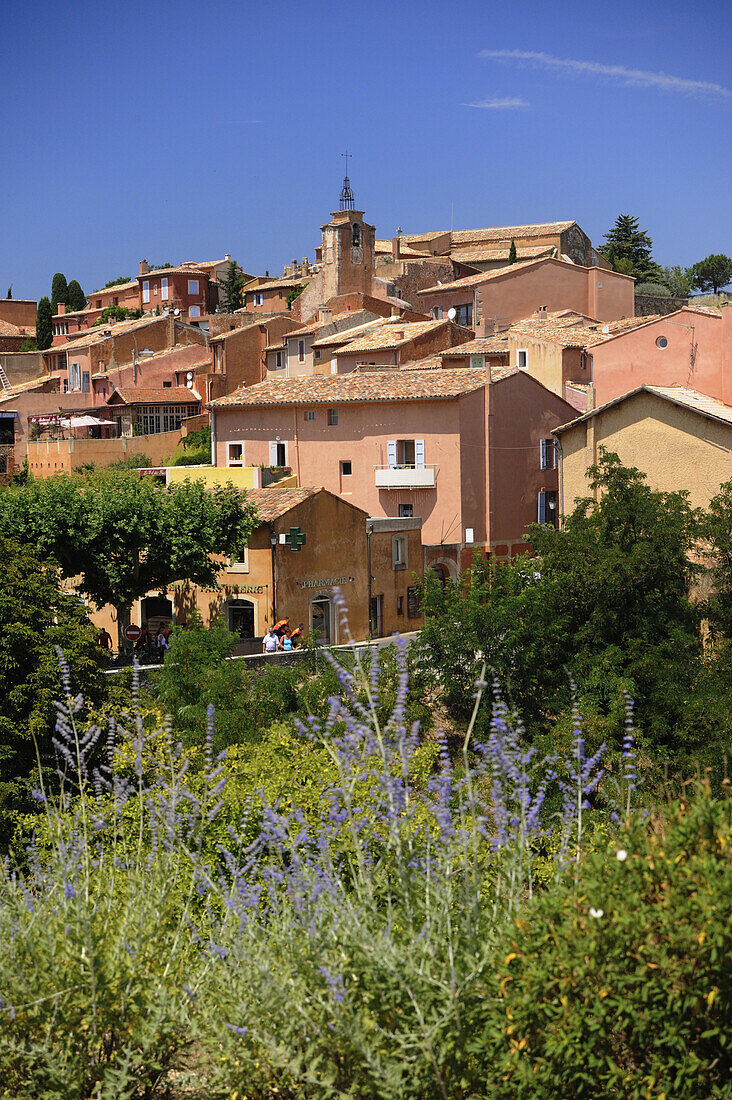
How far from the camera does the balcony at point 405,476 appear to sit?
130ft

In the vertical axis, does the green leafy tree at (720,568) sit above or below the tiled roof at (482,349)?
below

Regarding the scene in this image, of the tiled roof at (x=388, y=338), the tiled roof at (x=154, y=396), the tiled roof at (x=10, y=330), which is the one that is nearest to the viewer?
the tiled roof at (x=388, y=338)

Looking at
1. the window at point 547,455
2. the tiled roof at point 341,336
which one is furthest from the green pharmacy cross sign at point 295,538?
the tiled roof at point 341,336

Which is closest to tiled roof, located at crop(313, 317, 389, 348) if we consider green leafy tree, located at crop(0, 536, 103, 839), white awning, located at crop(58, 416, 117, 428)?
white awning, located at crop(58, 416, 117, 428)

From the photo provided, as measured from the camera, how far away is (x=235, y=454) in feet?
149

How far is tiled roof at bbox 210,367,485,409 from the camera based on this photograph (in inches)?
1565

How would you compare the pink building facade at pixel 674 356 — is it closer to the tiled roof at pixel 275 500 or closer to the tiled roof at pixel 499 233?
the tiled roof at pixel 275 500

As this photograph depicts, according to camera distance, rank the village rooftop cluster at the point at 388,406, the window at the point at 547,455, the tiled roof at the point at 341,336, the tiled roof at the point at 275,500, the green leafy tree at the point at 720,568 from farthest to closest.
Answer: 1. the tiled roof at the point at 341,336
2. the window at the point at 547,455
3. the tiled roof at the point at 275,500
4. the village rooftop cluster at the point at 388,406
5. the green leafy tree at the point at 720,568

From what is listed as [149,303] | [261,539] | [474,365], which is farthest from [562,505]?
[149,303]

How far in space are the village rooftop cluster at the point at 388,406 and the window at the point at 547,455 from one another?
0.36ft

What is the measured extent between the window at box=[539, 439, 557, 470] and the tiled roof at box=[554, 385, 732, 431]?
38.4 ft

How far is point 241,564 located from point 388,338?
68.1 ft

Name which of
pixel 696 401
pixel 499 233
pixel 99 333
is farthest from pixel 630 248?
pixel 696 401

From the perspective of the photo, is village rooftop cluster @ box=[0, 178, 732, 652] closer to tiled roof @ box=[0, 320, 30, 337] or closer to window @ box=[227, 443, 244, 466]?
window @ box=[227, 443, 244, 466]
